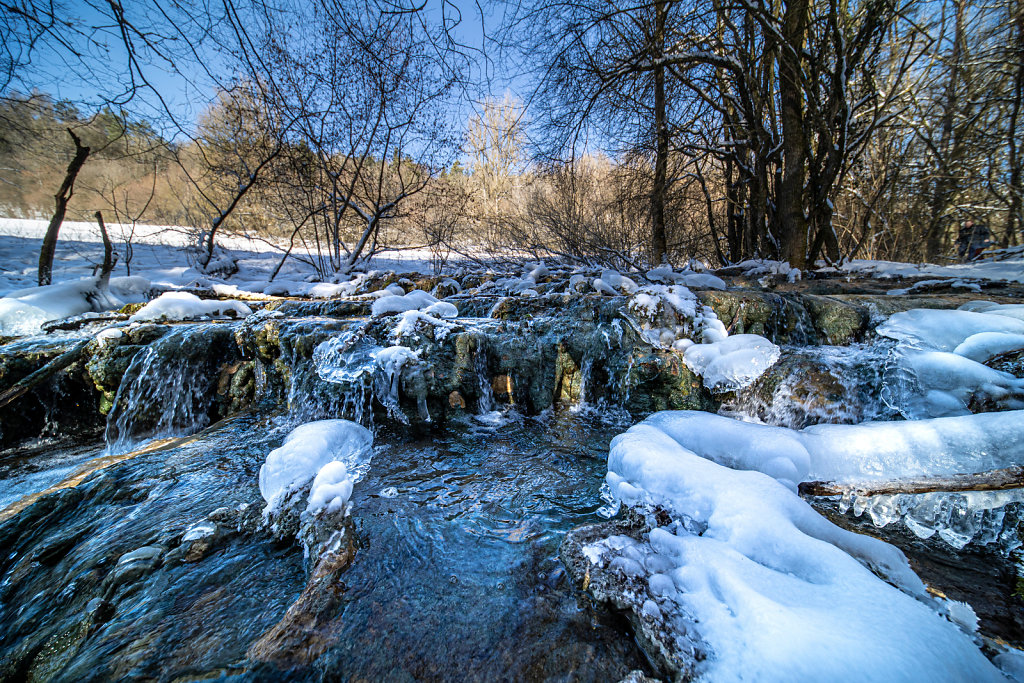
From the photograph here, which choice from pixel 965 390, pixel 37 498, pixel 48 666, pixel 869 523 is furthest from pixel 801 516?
pixel 37 498

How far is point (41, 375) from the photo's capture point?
7.25 ft

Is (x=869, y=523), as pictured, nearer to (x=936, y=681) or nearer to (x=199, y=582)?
(x=936, y=681)

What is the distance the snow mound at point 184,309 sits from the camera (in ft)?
12.1

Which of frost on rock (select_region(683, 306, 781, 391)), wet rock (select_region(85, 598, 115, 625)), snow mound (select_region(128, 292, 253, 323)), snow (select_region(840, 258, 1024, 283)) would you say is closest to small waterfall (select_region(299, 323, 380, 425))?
wet rock (select_region(85, 598, 115, 625))

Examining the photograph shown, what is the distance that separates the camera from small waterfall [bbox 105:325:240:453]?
2727mm

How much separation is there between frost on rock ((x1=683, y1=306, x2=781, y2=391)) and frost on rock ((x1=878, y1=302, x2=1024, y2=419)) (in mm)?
687

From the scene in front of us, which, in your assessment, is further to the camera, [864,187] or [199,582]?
[864,187]

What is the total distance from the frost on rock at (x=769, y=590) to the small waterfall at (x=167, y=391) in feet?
11.3

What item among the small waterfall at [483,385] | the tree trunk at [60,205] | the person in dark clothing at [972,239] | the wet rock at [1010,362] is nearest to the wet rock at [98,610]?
the small waterfall at [483,385]

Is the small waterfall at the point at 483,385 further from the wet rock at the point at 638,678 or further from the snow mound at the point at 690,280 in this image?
the snow mound at the point at 690,280

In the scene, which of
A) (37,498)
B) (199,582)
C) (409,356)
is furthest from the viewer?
(409,356)

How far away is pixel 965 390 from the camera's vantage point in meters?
1.92

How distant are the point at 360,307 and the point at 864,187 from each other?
428 inches

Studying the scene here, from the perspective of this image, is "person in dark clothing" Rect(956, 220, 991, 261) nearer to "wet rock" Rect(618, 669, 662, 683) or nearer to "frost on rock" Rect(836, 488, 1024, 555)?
"frost on rock" Rect(836, 488, 1024, 555)
